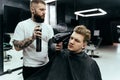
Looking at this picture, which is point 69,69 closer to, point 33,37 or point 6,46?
point 33,37

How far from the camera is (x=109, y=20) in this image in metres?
15.2

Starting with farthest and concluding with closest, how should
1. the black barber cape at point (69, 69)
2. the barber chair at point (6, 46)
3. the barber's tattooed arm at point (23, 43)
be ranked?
1. the barber chair at point (6, 46)
2. the black barber cape at point (69, 69)
3. the barber's tattooed arm at point (23, 43)

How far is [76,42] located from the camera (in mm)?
1568

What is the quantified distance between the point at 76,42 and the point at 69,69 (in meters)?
0.29

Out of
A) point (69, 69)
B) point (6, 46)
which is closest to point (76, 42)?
point (69, 69)

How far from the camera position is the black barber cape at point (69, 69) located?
1.64 meters

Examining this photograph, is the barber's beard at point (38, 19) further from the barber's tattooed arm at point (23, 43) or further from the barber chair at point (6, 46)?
the barber chair at point (6, 46)

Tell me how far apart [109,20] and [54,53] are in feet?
46.5

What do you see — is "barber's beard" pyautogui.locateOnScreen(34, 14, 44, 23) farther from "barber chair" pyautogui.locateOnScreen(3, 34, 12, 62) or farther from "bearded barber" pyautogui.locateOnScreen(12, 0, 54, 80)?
"barber chair" pyautogui.locateOnScreen(3, 34, 12, 62)

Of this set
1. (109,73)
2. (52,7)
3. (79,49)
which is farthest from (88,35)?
(52,7)

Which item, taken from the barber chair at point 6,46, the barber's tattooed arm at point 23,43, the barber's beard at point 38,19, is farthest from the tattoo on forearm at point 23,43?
the barber chair at point 6,46

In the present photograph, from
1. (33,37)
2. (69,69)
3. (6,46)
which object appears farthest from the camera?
(6,46)

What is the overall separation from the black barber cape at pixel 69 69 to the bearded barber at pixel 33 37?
69mm

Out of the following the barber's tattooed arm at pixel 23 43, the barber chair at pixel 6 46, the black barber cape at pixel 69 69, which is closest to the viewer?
the barber's tattooed arm at pixel 23 43
